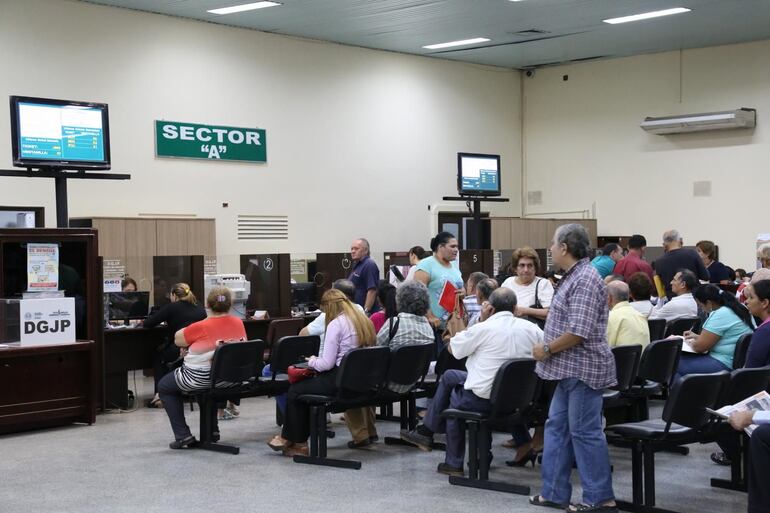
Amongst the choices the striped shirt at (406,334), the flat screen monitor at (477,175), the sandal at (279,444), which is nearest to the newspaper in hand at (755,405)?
the striped shirt at (406,334)

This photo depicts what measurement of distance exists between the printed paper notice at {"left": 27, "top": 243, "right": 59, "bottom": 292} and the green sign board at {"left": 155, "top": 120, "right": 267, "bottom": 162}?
4.44 metres

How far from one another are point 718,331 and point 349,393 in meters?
2.30

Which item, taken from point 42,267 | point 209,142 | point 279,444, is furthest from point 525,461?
point 209,142

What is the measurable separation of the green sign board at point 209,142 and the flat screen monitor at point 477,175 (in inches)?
104

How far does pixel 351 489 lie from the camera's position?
18.3ft

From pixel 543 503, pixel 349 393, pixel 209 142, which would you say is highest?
pixel 209 142

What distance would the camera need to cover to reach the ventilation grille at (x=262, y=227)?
1304 centimetres

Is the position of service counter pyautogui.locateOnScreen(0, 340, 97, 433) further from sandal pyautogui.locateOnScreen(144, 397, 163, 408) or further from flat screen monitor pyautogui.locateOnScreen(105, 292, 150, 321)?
flat screen monitor pyautogui.locateOnScreen(105, 292, 150, 321)

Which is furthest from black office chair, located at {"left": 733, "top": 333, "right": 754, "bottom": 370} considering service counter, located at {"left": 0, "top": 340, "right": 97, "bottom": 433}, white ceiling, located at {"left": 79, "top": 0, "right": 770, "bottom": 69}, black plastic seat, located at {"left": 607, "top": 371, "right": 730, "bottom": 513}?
white ceiling, located at {"left": 79, "top": 0, "right": 770, "bottom": 69}

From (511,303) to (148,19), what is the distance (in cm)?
806

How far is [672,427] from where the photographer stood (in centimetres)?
496

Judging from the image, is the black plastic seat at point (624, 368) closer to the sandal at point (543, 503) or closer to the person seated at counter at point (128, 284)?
the sandal at point (543, 503)

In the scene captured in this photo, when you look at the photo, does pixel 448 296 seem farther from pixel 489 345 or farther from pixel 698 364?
pixel 698 364

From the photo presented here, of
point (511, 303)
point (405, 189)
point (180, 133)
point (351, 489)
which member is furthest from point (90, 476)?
point (405, 189)
